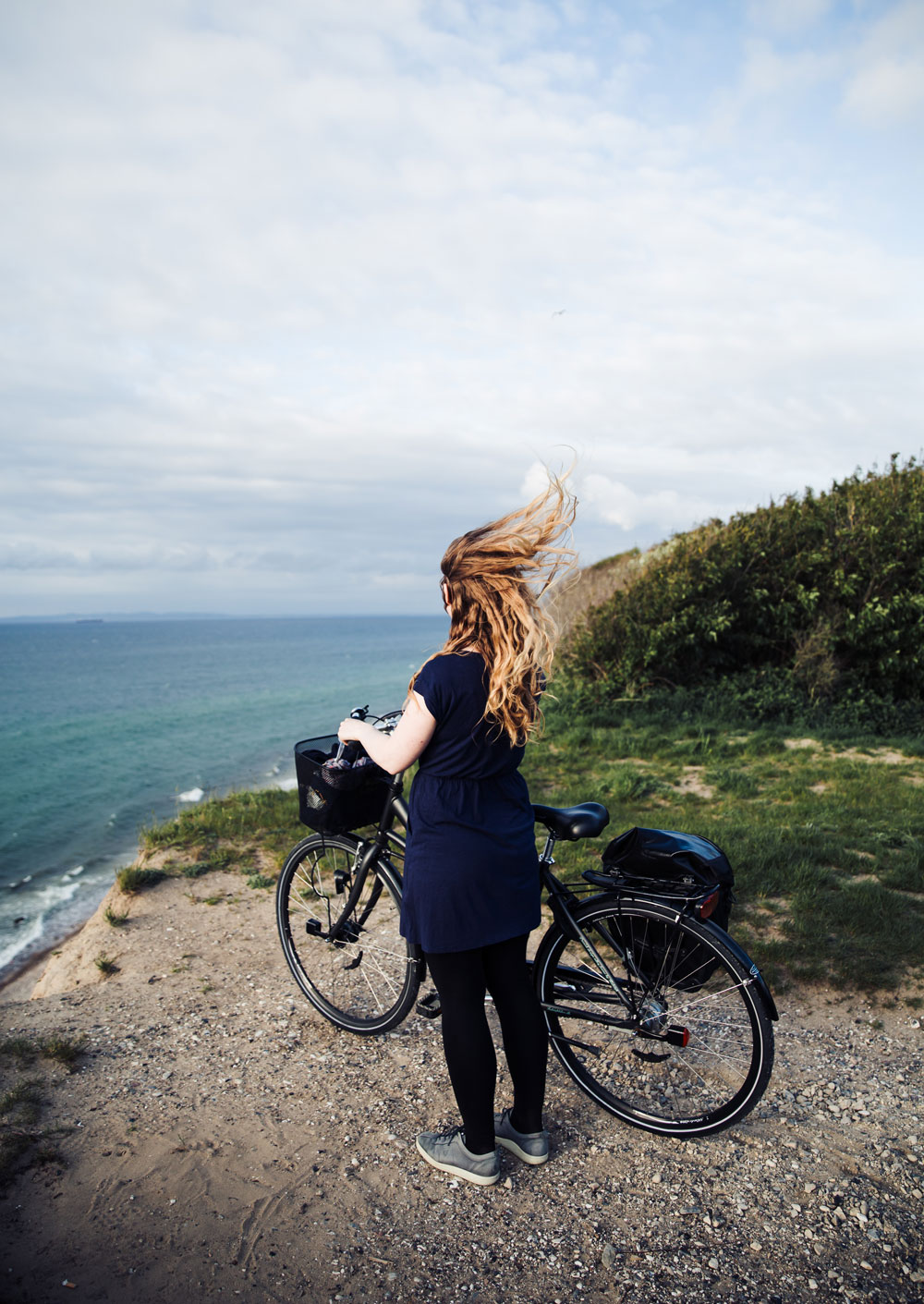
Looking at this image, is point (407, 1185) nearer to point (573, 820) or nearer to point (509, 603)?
point (573, 820)

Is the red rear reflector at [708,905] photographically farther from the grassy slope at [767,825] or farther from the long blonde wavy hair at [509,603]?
the grassy slope at [767,825]

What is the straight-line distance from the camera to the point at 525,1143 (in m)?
3.00

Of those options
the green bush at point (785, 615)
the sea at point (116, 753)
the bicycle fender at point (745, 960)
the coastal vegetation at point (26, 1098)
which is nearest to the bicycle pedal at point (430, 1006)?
the bicycle fender at point (745, 960)

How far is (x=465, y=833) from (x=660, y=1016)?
1.26 meters

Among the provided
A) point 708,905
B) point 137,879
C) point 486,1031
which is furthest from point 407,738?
point 137,879

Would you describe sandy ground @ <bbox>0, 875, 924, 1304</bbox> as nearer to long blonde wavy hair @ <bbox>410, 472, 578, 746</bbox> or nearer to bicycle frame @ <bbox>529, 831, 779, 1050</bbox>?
bicycle frame @ <bbox>529, 831, 779, 1050</bbox>

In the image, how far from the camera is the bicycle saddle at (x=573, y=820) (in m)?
3.09

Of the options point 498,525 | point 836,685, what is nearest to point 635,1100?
point 498,525

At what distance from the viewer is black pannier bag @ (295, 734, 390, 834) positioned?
3.47 m

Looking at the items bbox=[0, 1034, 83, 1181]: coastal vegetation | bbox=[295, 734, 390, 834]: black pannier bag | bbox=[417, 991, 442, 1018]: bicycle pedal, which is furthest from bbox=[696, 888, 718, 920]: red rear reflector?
bbox=[0, 1034, 83, 1181]: coastal vegetation

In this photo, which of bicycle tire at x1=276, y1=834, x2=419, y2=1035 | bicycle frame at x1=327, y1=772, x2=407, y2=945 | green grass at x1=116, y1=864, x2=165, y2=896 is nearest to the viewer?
bicycle frame at x1=327, y1=772, x2=407, y2=945

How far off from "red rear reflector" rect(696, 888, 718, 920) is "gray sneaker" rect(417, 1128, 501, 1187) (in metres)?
1.25

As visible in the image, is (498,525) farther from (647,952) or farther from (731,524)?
(731,524)

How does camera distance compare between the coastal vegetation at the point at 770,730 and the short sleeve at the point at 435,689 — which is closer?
the short sleeve at the point at 435,689
